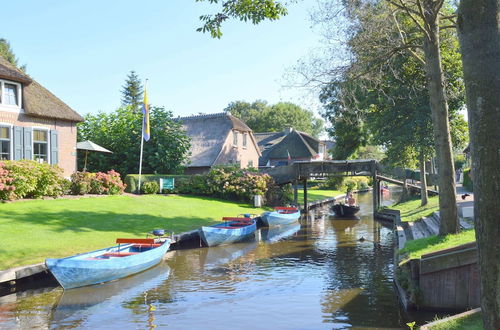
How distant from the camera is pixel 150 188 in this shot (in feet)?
94.9

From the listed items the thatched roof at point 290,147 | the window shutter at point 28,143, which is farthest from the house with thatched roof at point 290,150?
the window shutter at point 28,143

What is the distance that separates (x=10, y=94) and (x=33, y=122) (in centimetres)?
192

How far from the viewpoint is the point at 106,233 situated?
56.7ft

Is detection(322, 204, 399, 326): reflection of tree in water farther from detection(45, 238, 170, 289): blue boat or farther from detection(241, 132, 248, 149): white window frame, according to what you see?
detection(241, 132, 248, 149): white window frame

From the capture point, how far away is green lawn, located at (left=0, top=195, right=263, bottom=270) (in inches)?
538

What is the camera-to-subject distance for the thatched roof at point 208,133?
4109cm

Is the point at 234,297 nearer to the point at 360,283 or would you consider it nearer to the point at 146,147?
the point at 360,283

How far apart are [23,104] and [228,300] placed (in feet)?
64.2

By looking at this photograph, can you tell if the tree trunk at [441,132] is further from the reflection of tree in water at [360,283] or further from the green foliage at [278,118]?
the green foliage at [278,118]

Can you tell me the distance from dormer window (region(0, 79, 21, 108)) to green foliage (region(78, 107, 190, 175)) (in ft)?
29.8

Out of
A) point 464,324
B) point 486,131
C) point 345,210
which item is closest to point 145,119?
point 345,210

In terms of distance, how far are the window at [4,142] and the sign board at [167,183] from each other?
9.16 m

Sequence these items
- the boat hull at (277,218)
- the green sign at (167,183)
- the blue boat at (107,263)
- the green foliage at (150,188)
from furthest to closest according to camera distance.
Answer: the green sign at (167,183), the green foliage at (150,188), the boat hull at (277,218), the blue boat at (107,263)

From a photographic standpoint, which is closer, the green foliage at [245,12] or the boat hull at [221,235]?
the green foliage at [245,12]
